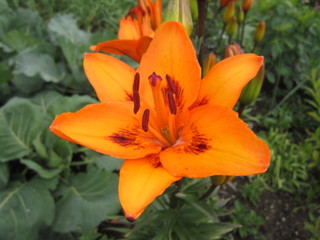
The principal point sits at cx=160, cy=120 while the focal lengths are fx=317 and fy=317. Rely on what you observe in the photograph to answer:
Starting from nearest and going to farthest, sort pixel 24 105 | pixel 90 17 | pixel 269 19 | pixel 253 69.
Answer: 1. pixel 253 69
2. pixel 24 105
3. pixel 269 19
4. pixel 90 17

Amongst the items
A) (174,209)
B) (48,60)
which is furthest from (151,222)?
(48,60)

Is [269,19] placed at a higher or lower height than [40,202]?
higher

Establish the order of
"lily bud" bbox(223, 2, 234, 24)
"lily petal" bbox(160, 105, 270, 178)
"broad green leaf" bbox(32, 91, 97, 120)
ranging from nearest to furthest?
"lily petal" bbox(160, 105, 270, 178)
"lily bud" bbox(223, 2, 234, 24)
"broad green leaf" bbox(32, 91, 97, 120)

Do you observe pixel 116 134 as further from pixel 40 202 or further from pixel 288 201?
pixel 288 201

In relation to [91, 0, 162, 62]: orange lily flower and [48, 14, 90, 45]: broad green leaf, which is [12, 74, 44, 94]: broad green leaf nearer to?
[48, 14, 90, 45]: broad green leaf

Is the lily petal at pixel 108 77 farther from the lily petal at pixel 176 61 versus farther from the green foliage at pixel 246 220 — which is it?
the green foliage at pixel 246 220

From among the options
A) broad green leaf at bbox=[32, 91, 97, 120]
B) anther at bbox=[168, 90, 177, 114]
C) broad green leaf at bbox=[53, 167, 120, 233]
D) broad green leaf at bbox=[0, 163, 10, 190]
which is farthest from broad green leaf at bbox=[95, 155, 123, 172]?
anther at bbox=[168, 90, 177, 114]

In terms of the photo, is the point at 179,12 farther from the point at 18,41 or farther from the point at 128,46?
the point at 18,41
